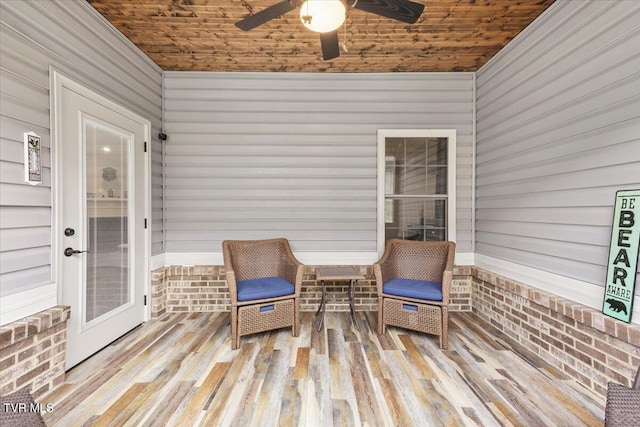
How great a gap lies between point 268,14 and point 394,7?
85 cm

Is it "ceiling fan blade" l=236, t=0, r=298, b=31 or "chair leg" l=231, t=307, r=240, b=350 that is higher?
"ceiling fan blade" l=236, t=0, r=298, b=31

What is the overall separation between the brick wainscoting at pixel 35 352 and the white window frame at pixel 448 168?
10.3 ft

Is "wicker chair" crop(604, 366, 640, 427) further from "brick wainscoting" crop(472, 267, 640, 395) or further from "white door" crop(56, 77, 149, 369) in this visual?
"white door" crop(56, 77, 149, 369)

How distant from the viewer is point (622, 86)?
1929 mm

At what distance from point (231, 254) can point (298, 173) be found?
1.30m

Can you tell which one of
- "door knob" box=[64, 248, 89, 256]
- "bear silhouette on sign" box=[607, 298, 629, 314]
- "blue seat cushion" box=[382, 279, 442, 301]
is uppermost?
"door knob" box=[64, 248, 89, 256]

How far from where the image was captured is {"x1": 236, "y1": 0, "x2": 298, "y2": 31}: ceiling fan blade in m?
1.86

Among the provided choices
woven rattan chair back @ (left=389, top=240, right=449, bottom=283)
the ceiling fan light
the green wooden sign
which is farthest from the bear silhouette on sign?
the ceiling fan light

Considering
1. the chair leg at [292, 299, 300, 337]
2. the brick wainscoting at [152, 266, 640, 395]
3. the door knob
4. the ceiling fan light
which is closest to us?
the ceiling fan light

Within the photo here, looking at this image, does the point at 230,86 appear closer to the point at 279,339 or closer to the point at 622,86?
the point at 279,339

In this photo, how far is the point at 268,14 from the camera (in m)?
1.94

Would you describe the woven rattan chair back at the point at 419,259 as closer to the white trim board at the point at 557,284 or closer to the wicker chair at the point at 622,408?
the white trim board at the point at 557,284

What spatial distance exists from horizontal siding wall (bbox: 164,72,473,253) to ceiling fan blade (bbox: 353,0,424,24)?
5.60ft

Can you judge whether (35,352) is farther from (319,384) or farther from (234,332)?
(319,384)
